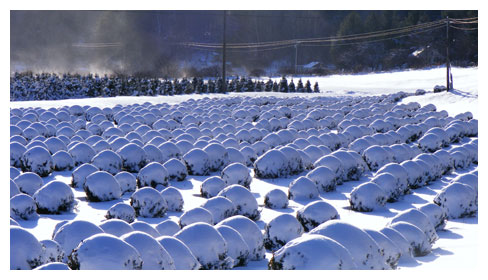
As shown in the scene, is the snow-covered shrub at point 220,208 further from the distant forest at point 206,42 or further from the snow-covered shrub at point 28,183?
the distant forest at point 206,42

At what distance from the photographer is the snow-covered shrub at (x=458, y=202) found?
8.52 m

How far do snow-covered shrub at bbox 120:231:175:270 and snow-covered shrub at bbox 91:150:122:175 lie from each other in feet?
20.3

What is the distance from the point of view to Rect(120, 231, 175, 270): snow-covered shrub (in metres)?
4.80

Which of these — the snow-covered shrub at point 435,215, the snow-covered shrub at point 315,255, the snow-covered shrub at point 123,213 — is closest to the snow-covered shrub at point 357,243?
the snow-covered shrub at point 315,255

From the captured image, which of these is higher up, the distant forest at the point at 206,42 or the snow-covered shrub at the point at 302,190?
the distant forest at the point at 206,42

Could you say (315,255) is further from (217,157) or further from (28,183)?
(217,157)

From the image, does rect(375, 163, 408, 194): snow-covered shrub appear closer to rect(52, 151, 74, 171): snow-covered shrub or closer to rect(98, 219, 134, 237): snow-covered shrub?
rect(98, 219, 134, 237): snow-covered shrub

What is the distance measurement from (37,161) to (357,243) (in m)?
7.93

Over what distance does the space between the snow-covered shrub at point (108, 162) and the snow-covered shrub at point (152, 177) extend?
1094mm

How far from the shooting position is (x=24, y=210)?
791cm

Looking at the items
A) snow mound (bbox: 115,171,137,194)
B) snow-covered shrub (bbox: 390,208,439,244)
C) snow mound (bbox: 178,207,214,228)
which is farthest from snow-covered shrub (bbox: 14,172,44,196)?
snow-covered shrub (bbox: 390,208,439,244)

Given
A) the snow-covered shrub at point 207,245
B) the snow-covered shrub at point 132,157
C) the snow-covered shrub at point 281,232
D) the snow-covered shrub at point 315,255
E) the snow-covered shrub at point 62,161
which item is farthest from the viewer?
the snow-covered shrub at point 62,161
